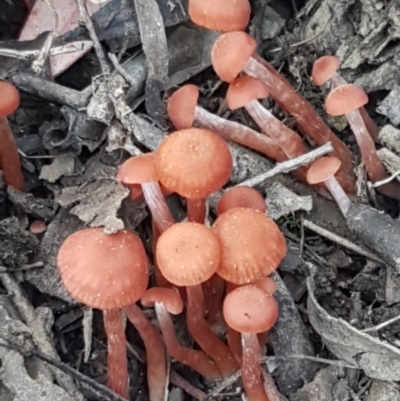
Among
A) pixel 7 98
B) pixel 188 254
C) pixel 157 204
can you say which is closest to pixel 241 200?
pixel 157 204

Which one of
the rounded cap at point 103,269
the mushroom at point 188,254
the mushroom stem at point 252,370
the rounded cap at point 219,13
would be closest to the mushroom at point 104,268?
the rounded cap at point 103,269

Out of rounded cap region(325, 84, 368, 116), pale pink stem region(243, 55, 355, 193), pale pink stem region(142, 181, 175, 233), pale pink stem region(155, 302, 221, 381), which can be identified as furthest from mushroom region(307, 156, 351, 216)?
pale pink stem region(155, 302, 221, 381)

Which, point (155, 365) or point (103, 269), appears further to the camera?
point (155, 365)

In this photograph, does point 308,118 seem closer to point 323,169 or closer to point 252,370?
point 323,169

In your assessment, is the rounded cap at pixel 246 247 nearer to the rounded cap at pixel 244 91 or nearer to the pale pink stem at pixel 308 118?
the rounded cap at pixel 244 91

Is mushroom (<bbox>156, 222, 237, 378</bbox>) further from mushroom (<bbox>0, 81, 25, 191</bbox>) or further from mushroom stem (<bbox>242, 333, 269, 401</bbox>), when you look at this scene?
mushroom (<bbox>0, 81, 25, 191</bbox>)

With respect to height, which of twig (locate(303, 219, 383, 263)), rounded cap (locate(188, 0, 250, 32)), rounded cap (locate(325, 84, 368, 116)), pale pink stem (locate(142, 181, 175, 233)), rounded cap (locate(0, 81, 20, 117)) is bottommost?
twig (locate(303, 219, 383, 263))

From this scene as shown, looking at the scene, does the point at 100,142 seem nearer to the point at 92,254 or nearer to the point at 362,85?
the point at 92,254
